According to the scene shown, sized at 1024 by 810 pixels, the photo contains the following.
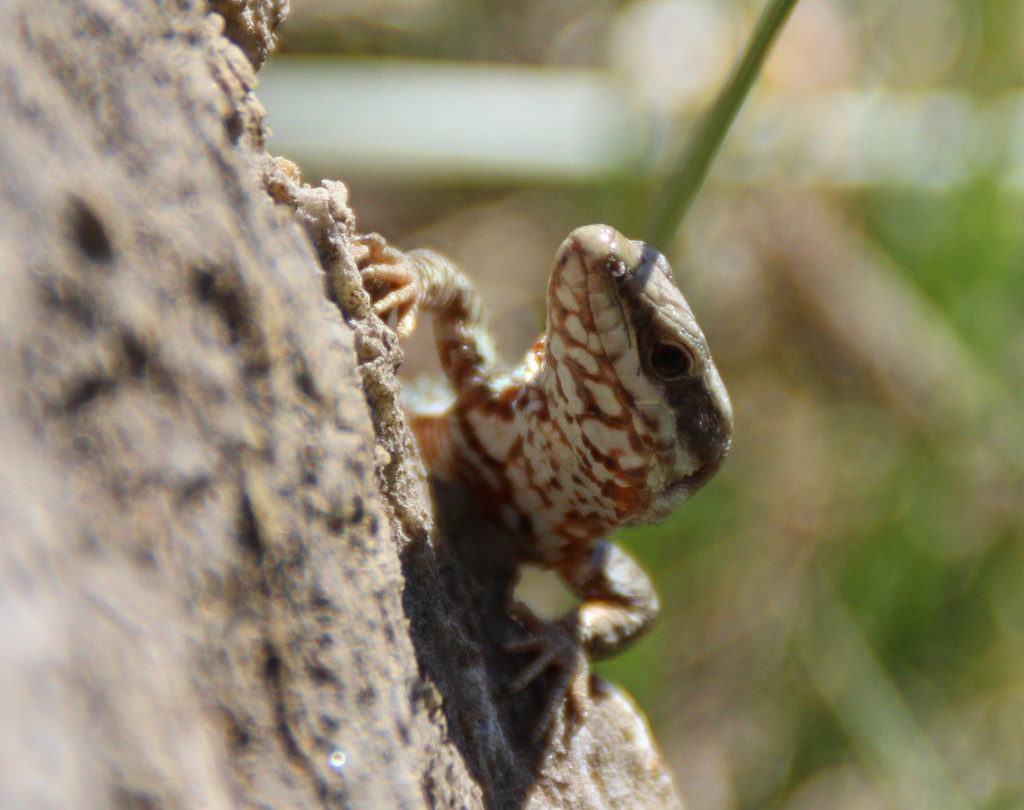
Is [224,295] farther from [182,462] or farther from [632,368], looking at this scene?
[632,368]

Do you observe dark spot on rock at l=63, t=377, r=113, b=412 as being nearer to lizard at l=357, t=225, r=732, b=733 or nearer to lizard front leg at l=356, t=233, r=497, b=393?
lizard front leg at l=356, t=233, r=497, b=393

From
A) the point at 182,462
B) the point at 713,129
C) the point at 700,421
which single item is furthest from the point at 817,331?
the point at 182,462

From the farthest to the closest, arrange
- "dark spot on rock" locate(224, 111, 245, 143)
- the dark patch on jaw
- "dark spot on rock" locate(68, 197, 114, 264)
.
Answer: the dark patch on jaw → "dark spot on rock" locate(224, 111, 245, 143) → "dark spot on rock" locate(68, 197, 114, 264)

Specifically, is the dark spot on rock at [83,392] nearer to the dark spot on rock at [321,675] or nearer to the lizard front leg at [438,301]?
the dark spot on rock at [321,675]

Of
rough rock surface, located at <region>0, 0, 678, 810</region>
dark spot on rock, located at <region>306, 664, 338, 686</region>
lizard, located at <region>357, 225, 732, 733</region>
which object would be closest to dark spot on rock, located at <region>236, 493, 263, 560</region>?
rough rock surface, located at <region>0, 0, 678, 810</region>

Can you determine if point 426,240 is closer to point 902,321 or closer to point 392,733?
point 902,321

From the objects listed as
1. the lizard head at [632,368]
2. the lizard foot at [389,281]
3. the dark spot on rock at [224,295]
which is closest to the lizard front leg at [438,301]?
the lizard foot at [389,281]
